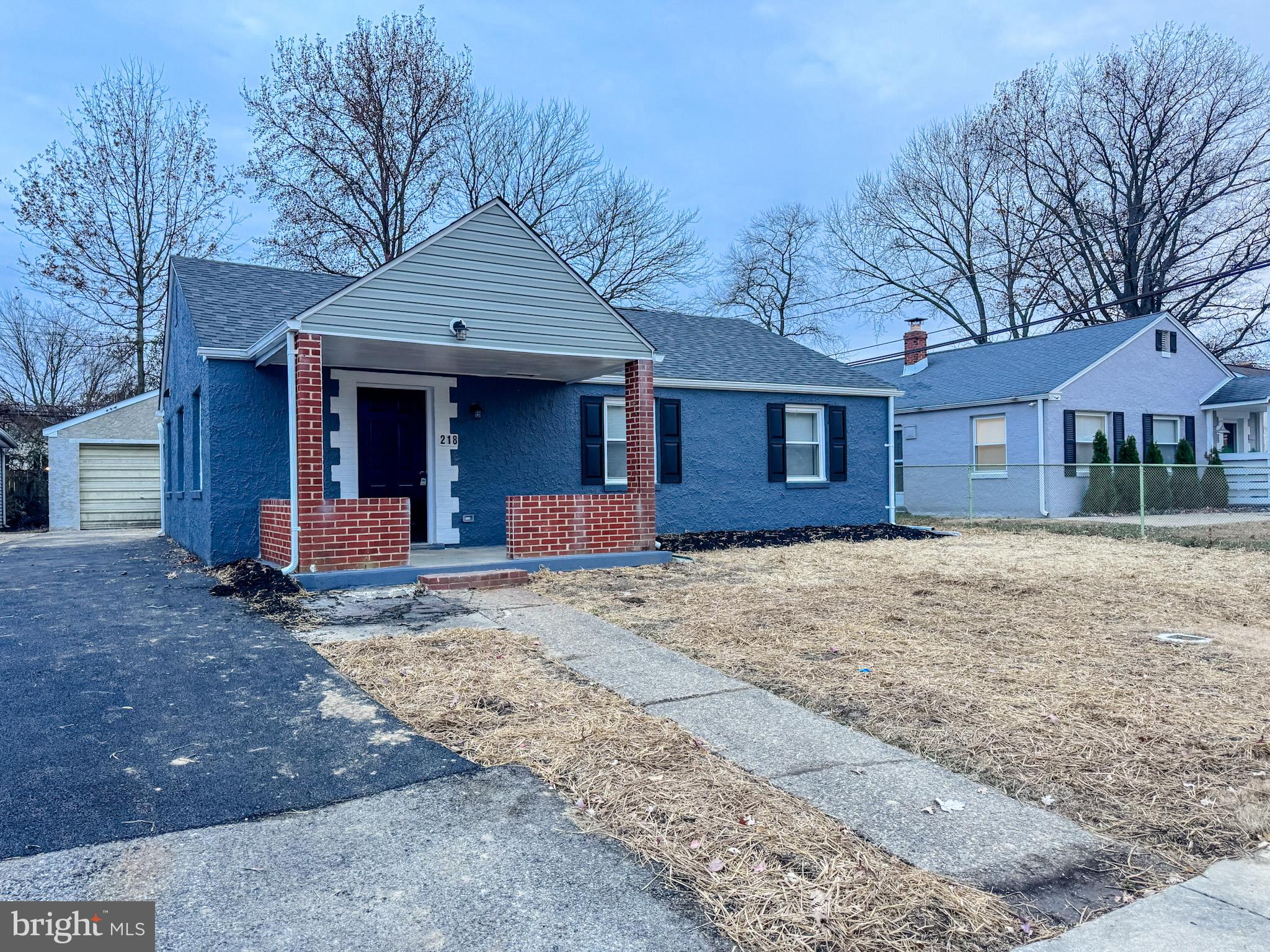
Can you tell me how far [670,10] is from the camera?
45.2 ft

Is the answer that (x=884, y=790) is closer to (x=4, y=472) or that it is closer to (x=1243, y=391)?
(x=1243, y=391)

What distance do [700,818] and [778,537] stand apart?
997cm

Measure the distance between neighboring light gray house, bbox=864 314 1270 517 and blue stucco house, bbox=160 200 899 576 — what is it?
589 centimetres

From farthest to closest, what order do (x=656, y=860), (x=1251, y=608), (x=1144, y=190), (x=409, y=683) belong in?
(x=1144, y=190), (x=1251, y=608), (x=409, y=683), (x=656, y=860)

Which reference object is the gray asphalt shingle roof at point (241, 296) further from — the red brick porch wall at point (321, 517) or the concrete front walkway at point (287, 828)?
the concrete front walkway at point (287, 828)

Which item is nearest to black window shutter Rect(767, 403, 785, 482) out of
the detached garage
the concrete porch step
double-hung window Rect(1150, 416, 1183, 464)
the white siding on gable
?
the white siding on gable

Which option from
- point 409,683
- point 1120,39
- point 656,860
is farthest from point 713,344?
point 1120,39

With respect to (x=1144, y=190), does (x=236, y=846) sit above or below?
below

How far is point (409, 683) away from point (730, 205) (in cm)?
3140

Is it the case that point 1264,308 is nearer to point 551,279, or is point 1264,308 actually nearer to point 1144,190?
point 1144,190

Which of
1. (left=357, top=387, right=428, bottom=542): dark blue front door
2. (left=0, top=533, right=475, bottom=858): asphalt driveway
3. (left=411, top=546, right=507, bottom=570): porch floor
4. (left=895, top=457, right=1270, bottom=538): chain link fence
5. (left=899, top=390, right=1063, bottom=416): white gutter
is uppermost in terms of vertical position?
(left=899, top=390, right=1063, bottom=416): white gutter

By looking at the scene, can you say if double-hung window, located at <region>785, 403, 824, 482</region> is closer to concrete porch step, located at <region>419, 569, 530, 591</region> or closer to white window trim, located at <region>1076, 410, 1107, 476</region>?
concrete porch step, located at <region>419, 569, 530, 591</region>

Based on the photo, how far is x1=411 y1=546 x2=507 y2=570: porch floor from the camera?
27.9 feet

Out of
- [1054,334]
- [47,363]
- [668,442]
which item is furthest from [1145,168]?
[47,363]
